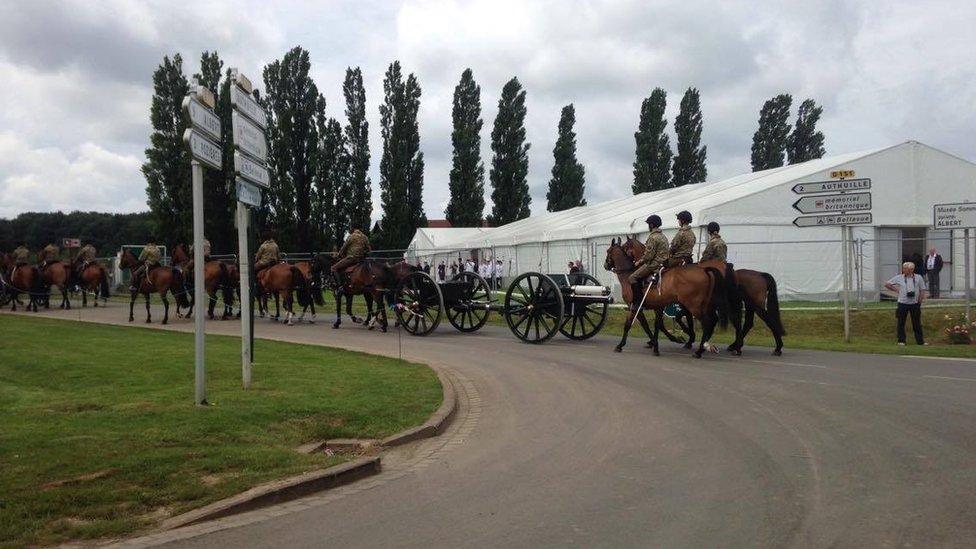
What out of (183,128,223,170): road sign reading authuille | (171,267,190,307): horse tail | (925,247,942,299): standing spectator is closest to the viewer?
(183,128,223,170): road sign reading authuille

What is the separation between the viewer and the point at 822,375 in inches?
445

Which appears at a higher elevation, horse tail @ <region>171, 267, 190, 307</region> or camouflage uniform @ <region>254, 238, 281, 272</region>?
camouflage uniform @ <region>254, 238, 281, 272</region>

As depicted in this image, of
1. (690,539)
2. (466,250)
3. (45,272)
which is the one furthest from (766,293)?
(45,272)

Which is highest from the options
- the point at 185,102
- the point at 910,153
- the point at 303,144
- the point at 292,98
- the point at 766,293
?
the point at 292,98

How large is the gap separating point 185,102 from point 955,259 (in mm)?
25804

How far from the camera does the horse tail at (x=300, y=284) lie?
20609mm

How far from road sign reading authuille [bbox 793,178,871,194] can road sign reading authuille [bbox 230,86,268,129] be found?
11.4m

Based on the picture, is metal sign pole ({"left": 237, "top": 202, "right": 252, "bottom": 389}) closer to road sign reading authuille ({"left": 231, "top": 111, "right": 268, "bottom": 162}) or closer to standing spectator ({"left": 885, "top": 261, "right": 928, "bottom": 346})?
road sign reading authuille ({"left": 231, "top": 111, "right": 268, "bottom": 162})

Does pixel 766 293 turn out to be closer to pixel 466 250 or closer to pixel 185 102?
pixel 185 102

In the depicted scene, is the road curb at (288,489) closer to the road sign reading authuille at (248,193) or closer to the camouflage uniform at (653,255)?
the road sign reading authuille at (248,193)

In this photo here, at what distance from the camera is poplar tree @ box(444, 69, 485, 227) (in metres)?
54.9

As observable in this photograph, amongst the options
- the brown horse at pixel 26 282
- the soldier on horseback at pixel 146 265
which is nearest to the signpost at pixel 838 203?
the soldier on horseback at pixel 146 265

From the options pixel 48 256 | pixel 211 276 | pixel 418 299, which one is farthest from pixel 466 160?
pixel 418 299

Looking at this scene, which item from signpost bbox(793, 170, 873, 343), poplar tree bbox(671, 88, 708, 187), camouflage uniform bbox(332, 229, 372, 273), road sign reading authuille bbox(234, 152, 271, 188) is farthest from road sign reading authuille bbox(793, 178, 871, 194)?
poplar tree bbox(671, 88, 708, 187)
